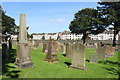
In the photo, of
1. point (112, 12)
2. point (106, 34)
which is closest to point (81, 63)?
point (112, 12)

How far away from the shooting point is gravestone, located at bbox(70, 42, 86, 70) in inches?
368

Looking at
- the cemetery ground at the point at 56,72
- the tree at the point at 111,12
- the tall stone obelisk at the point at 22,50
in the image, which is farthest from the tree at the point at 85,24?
the tall stone obelisk at the point at 22,50

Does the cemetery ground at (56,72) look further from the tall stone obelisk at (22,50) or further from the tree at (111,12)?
the tree at (111,12)

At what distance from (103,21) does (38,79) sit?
1115 inches

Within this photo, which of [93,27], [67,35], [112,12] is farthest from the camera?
[67,35]

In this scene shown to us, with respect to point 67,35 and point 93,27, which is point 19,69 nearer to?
point 93,27

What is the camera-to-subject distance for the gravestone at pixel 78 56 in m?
9.36

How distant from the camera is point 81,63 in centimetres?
941

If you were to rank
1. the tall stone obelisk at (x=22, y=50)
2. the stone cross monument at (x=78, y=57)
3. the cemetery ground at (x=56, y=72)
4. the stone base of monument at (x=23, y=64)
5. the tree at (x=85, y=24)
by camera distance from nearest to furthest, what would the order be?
the cemetery ground at (x=56, y=72)
the stone cross monument at (x=78, y=57)
the stone base of monument at (x=23, y=64)
the tall stone obelisk at (x=22, y=50)
the tree at (x=85, y=24)

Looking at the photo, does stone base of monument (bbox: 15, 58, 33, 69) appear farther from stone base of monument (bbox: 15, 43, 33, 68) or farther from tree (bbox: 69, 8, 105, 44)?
tree (bbox: 69, 8, 105, 44)

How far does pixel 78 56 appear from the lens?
31.6 ft

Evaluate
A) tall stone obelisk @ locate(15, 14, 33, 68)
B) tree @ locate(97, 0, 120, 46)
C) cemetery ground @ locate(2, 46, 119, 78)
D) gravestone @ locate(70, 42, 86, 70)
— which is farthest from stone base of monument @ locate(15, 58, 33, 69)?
tree @ locate(97, 0, 120, 46)

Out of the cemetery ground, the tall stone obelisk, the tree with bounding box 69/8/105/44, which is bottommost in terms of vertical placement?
the cemetery ground

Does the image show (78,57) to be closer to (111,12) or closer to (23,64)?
(23,64)
